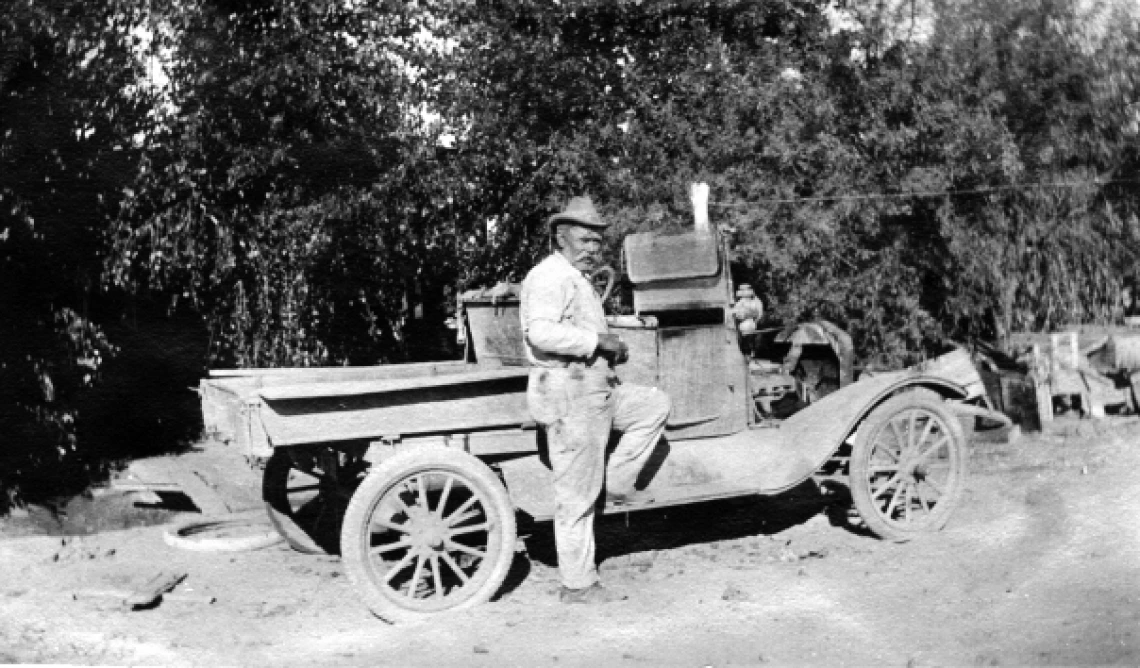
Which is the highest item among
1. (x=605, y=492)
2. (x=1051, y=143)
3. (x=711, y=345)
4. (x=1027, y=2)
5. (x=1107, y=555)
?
(x=1027, y=2)

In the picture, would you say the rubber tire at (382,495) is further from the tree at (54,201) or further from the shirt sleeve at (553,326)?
the tree at (54,201)

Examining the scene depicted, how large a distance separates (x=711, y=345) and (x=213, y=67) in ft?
14.4

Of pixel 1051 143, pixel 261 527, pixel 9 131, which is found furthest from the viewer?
pixel 1051 143

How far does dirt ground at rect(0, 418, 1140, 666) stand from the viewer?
3.91 m

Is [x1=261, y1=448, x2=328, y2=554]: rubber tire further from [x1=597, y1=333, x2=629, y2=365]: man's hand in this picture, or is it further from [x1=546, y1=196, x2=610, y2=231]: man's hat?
[x1=546, y1=196, x2=610, y2=231]: man's hat

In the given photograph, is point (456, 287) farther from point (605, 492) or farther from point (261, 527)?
point (605, 492)

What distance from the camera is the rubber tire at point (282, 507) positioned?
5586mm

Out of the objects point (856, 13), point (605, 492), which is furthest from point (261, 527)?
point (856, 13)

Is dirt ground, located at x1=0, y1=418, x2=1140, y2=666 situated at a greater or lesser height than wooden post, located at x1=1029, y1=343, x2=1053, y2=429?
lesser

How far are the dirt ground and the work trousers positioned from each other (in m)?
0.29

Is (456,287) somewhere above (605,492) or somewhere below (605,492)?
above

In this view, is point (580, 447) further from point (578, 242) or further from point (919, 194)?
point (919, 194)

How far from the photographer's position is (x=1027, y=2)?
7258 mm

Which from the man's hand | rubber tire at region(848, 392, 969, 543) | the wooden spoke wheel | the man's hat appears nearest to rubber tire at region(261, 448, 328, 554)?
the wooden spoke wheel
